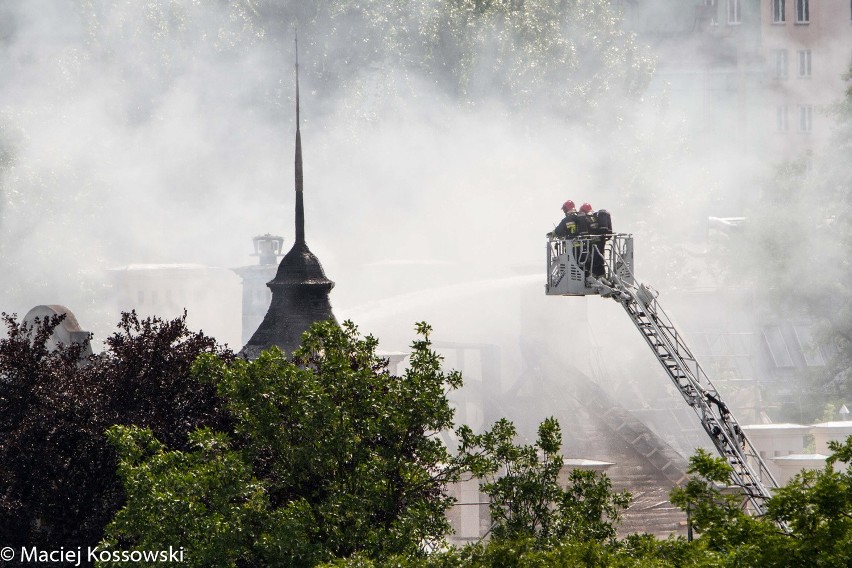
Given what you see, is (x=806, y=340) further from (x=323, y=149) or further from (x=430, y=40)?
(x=323, y=149)

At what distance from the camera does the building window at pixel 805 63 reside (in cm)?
8369

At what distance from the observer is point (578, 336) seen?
3784 cm

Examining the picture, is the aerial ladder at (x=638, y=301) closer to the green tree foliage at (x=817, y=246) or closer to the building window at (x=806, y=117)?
the green tree foliage at (x=817, y=246)

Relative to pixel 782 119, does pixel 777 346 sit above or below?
below

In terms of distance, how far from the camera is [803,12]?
84562 millimetres

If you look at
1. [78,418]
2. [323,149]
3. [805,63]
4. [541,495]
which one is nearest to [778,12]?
[805,63]

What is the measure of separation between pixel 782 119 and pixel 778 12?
20.4 ft

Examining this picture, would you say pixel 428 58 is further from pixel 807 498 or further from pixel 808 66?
pixel 807 498

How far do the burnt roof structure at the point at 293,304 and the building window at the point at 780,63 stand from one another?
6332 cm

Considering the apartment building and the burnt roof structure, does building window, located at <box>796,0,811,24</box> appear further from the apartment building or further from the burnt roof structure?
the burnt roof structure

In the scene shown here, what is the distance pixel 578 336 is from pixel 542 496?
22.7 meters

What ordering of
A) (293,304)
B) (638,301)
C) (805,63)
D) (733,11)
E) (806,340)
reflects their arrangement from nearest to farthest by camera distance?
(638,301) → (293,304) → (806,340) → (733,11) → (805,63)

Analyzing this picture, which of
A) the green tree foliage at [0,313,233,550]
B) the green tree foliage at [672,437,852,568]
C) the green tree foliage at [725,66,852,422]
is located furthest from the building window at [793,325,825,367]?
the green tree foliage at [672,437,852,568]

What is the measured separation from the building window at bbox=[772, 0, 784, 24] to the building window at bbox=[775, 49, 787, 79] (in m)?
1.81
